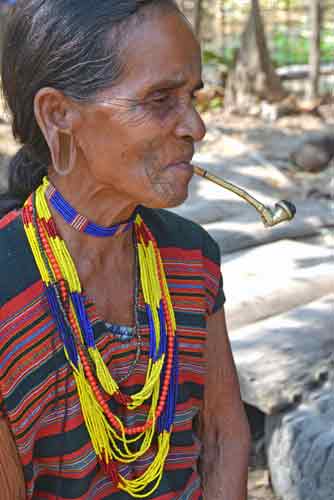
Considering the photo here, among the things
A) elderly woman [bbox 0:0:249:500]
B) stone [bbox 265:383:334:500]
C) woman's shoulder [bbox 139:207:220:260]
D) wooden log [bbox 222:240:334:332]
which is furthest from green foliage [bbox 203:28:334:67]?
elderly woman [bbox 0:0:249:500]

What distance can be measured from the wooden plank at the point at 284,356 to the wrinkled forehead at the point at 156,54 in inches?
63.7

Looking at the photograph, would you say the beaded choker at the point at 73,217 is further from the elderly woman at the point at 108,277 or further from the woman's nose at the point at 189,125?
the woman's nose at the point at 189,125

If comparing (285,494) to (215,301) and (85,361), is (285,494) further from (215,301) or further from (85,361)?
(85,361)

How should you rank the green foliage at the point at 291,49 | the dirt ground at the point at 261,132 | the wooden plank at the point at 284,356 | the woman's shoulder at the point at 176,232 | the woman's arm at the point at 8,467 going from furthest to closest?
the green foliage at the point at 291,49 < the dirt ground at the point at 261,132 < the wooden plank at the point at 284,356 < the woman's shoulder at the point at 176,232 < the woman's arm at the point at 8,467

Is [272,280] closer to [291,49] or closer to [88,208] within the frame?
[88,208]

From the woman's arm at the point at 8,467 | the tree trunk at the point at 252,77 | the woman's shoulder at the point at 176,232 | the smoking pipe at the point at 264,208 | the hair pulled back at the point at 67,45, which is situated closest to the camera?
the hair pulled back at the point at 67,45

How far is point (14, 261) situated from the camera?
1737mm

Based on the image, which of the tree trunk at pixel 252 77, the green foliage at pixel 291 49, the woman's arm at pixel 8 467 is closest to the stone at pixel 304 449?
the woman's arm at pixel 8 467

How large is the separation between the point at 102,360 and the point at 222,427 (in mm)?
447

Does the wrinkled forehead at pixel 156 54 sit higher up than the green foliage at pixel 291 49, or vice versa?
the wrinkled forehead at pixel 156 54

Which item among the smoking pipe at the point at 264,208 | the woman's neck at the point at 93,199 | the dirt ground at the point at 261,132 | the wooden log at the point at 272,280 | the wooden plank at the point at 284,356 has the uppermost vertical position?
the woman's neck at the point at 93,199

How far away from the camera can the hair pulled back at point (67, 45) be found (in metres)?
1.60

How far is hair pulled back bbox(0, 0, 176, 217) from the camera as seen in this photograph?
1599 mm

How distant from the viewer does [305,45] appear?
485 inches
